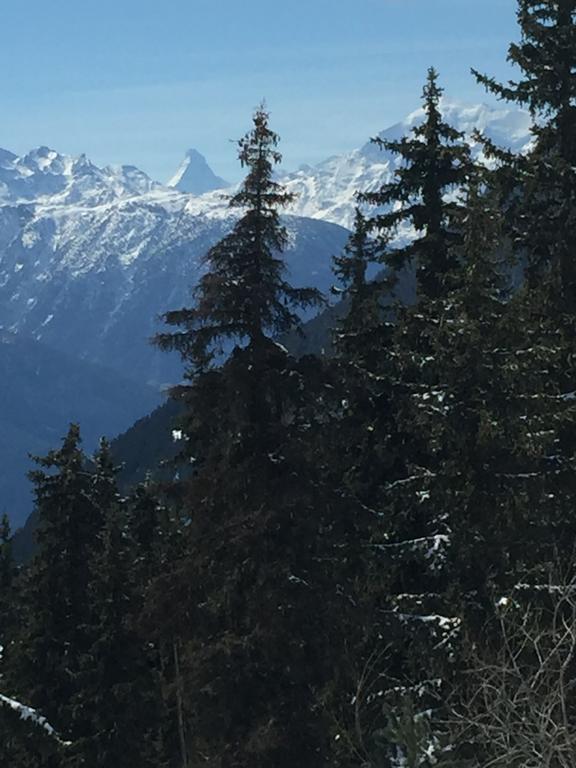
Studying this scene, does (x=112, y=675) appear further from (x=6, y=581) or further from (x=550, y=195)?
(x=6, y=581)

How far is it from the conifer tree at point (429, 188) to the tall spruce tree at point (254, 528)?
3.75 m

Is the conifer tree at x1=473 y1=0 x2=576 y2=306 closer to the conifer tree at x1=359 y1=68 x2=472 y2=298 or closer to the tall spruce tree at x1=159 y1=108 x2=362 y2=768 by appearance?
the conifer tree at x1=359 y1=68 x2=472 y2=298

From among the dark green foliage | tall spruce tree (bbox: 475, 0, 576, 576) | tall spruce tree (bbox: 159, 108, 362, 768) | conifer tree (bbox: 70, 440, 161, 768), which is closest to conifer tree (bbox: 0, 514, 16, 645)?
conifer tree (bbox: 70, 440, 161, 768)

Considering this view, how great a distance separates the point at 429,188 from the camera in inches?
855

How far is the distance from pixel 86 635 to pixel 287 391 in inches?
471

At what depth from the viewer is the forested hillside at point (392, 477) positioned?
16.9 m

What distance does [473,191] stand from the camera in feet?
58.1

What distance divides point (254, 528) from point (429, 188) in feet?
30.2

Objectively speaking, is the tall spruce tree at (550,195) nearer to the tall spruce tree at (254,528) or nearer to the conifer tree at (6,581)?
the tall spruce tree at (254,528)

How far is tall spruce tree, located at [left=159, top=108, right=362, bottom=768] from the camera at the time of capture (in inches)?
688

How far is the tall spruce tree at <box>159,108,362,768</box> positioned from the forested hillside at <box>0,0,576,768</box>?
45 mm

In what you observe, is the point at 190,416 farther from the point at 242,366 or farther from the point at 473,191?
the point at 473,191

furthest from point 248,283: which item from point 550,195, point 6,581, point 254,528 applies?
point 6,581

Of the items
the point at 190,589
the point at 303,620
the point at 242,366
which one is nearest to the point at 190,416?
the point at 242,366
